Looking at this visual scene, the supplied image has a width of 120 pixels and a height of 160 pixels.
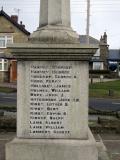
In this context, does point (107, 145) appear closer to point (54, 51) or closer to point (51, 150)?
point (51, 150)

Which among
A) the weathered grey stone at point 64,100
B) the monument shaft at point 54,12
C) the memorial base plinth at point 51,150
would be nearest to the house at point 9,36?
the monument shaft at point 54,12

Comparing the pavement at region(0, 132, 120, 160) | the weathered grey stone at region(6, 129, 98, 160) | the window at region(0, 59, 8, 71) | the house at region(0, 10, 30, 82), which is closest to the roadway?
the pavement at region(0, 132, 120, 160)

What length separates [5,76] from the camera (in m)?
59.1

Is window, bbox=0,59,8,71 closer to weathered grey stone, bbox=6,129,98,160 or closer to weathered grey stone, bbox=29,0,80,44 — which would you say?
weathered grey stone, bbox=29,0,80,44

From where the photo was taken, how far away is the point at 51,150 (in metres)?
7.30

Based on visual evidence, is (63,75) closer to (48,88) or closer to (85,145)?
(48,88)

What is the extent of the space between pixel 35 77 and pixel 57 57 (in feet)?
1.44

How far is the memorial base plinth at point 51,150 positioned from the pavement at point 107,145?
0.47 meters

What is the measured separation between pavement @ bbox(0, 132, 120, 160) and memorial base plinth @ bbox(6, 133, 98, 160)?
0.47m

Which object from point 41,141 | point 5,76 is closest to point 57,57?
point 41,141

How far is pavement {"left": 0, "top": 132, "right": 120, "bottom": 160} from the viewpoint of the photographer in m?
7.99

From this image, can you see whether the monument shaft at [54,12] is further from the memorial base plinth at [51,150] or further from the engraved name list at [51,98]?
the memorial base plinth at [51,150]

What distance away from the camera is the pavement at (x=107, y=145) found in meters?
7.99

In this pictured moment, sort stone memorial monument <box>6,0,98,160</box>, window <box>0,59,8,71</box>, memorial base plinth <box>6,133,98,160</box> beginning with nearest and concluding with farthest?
1. memorial base plinth <box>6,133,98,160</box>
2. stone memorial monument <box>6,0,98,160</box>
3. window <box>0,59,8,71</box>
